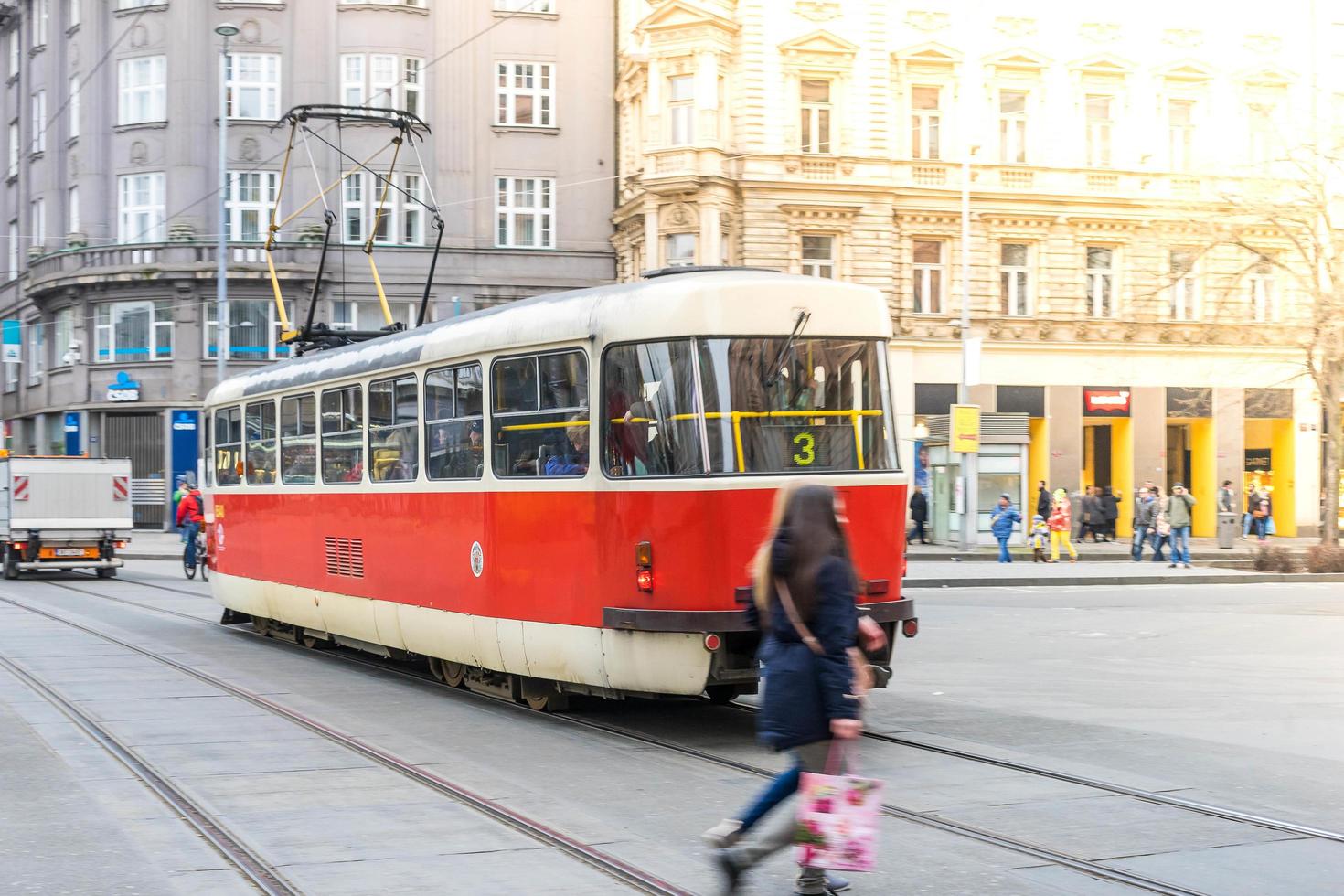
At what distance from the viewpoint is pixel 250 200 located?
143ft

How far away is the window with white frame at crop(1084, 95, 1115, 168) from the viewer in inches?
1585

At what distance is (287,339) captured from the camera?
17.0 metres

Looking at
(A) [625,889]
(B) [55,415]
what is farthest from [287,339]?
(B) [55,415]

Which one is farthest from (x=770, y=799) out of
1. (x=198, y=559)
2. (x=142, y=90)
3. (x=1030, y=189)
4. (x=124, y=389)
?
(x=142, y=90)

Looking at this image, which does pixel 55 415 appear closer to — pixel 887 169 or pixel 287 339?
pixel 887 169

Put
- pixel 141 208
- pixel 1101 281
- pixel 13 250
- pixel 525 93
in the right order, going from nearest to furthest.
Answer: pixel 1101 281, pixel 525 93, pixel 141 208, pixel 13 250

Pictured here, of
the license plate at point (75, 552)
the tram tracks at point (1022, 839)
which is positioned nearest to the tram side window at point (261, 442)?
the tram tracks at point (1022, 839)

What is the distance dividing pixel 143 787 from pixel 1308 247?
117ft

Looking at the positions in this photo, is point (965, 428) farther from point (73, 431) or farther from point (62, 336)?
point (62, 336)

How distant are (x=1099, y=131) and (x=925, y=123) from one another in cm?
489

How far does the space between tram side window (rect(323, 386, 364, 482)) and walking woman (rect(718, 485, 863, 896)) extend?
8490 millimetres

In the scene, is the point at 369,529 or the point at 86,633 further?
the point at 86,633

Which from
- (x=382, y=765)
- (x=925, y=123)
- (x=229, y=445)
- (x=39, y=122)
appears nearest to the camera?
(x=382, y=765)

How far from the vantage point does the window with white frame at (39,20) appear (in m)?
50.4
